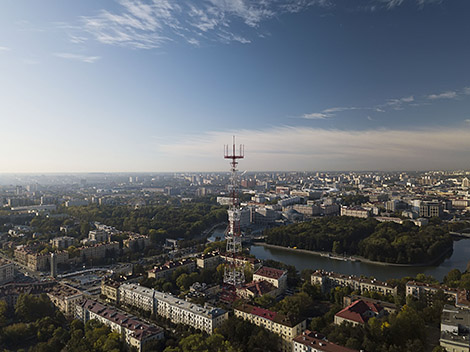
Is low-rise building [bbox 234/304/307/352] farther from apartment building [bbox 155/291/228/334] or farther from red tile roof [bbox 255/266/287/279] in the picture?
red tile roof [bbox 255/266/287/279]

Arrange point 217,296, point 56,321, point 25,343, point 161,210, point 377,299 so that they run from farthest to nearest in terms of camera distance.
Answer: point 161,210, point 217,296, point 377,299, point 56,321, point 25,343

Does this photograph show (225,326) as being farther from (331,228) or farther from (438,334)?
(331,228)

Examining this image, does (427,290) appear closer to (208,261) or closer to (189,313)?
(189,313)

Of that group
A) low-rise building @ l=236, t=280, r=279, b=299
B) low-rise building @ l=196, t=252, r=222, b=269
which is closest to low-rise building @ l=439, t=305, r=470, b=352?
low-rise building @ l=236, t=280, r=279, b=299

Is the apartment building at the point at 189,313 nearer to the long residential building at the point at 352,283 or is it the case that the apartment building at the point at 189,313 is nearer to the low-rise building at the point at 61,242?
the long residential building at the point at 352,283

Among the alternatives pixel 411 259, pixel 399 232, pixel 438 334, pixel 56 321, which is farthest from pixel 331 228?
pixel 56 321

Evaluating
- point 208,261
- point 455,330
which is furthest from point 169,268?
point 455,330

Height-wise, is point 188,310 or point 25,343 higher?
point 188,310
